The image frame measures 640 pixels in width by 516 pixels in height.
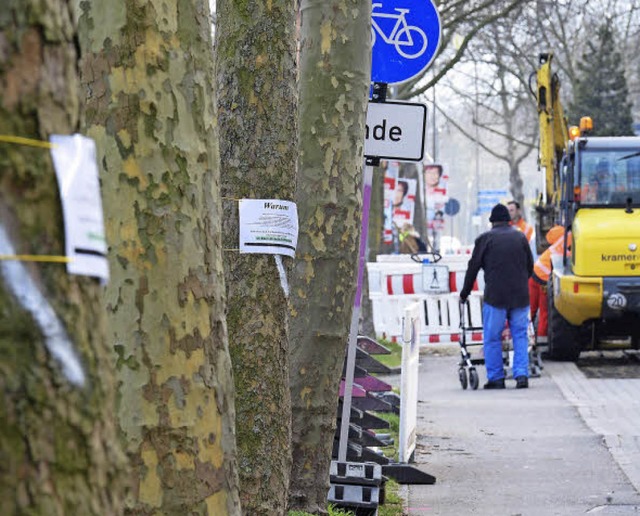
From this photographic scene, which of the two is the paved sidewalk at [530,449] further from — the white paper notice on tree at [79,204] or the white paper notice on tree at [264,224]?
the white paper notice on tree at [79,204]

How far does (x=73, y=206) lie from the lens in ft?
7.86

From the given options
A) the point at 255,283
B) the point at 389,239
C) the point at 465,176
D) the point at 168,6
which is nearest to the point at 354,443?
the point at 255,283

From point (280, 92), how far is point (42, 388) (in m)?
3.87

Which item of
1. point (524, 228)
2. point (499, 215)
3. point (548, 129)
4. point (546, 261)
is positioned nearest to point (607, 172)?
point (546, 261)

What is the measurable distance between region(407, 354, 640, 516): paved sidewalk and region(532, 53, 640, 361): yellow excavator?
1183 millimetres

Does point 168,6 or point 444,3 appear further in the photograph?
point 444,3

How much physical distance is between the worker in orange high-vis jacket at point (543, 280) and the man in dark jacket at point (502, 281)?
3497 mm

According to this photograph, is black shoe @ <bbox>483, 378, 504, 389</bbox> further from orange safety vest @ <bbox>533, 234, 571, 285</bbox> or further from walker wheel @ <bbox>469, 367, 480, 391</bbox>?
orange safety vest @ <bbox>533, 234, 571, 285</bbox>

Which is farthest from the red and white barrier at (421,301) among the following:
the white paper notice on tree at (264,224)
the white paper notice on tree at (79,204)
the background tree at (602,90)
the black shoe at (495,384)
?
the background tree at (602,90)

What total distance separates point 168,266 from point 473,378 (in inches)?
501

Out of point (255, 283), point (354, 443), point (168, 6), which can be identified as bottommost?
point (354, 443)

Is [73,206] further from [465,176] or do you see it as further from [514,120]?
[465,176]

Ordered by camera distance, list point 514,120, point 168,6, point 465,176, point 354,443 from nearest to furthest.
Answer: point 168,6
point 354,443
point 514,120
point 465,176

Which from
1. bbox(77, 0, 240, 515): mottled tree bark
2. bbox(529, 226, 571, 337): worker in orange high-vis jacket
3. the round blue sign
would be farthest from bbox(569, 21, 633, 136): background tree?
bbox(77, 0, 240, 515): mottled tree bark
